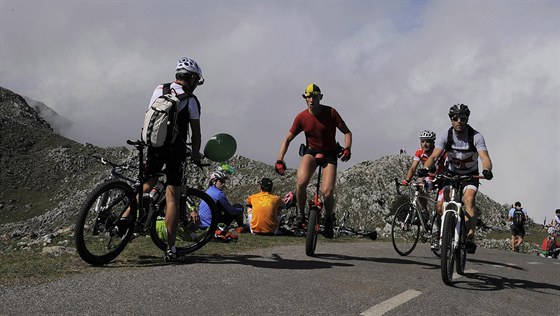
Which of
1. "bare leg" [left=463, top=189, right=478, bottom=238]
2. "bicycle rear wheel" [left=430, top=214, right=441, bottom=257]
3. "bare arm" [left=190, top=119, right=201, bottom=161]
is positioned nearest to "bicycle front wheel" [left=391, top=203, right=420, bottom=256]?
"bicycle rear wheel" [left=430, top=214, right=441, bottom=257]

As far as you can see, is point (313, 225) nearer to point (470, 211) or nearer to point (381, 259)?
point (381, 259)

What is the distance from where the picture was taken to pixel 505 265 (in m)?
10.2

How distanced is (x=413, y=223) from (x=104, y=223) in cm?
632

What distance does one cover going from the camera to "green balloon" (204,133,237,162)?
24.7ft

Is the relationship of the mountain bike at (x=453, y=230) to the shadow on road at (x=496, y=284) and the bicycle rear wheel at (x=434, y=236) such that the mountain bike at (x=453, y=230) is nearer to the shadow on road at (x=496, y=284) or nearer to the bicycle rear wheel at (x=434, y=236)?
the shadow on road at (x=496, y=284)

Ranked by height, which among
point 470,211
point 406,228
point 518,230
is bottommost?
point 406,228

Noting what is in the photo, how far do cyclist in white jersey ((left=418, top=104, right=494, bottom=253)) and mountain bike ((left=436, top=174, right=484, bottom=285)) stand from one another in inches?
6.3

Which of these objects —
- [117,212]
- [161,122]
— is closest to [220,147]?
[161,122]

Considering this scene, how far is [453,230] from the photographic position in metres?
7.16

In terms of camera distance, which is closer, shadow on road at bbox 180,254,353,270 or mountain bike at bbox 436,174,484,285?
mountain bike at bbox 436,174,484,285

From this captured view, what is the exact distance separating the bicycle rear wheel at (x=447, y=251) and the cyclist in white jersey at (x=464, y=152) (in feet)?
3.07

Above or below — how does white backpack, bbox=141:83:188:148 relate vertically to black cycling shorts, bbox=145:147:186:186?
above

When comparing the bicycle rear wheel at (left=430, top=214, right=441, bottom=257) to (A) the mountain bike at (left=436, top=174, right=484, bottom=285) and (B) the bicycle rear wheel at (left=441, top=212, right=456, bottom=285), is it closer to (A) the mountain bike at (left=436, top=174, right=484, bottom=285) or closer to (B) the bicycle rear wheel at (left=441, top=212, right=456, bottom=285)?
(A) the mountain bike at (left=436, top=174, right=484, bottom=285)

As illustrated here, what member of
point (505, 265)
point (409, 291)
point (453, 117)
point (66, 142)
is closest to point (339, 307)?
point (409, 291)
